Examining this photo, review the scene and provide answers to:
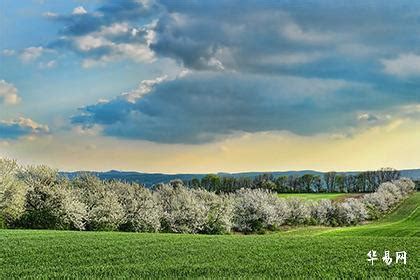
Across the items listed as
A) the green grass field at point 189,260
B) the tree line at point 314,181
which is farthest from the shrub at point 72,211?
the tree line at point 314,181

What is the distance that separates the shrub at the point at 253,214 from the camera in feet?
312

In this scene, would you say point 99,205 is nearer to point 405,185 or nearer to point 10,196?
point 10,196

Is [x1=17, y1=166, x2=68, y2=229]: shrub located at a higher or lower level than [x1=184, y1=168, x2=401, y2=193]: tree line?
lower

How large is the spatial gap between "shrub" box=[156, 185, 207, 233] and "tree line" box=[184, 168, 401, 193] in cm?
6712

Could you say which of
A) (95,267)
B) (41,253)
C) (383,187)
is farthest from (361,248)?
(383,187)

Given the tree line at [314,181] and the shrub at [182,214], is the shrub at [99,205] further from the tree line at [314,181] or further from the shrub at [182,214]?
the tree line at [314,181]

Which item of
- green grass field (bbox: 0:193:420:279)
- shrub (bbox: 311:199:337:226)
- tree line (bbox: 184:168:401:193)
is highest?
tree line (bbox: 184:168:401:193)

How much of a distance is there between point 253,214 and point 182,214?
18.1 meters

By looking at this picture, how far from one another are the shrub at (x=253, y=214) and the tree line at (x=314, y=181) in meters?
56.8

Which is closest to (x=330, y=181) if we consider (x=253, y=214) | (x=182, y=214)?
(x=253, y=214)

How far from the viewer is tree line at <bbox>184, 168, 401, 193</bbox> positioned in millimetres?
156750

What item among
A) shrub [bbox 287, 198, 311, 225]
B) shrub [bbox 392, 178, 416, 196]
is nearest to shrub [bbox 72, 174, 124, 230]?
shrub [bbox 287, 198, 311, 225]

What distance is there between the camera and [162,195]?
297 feet

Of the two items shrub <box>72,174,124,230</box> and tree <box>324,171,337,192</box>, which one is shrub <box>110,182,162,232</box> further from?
tree <box>324,171,337,192</box>
